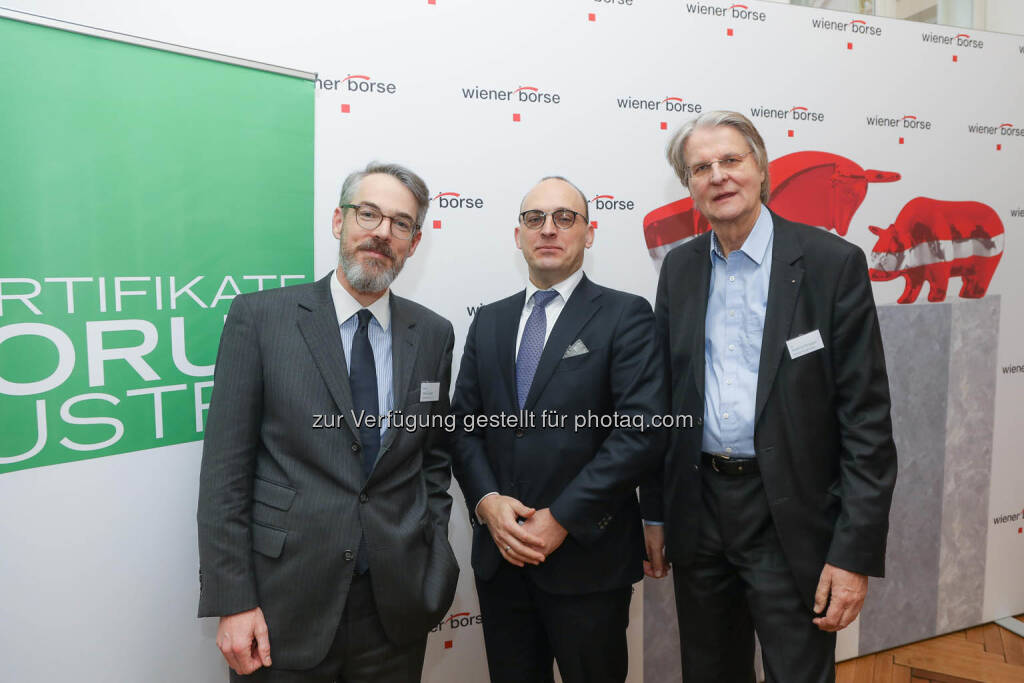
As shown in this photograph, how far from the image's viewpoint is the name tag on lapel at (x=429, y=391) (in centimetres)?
173

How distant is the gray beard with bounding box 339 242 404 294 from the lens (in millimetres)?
1669

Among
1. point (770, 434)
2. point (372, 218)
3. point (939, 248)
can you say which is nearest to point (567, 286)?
point (372, 218)

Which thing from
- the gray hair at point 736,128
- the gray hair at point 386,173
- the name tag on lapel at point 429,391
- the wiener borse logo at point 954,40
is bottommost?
the name tag on lapel at point 429,391

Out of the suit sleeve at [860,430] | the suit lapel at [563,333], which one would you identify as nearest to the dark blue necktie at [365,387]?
the suit lapel at [563,333]

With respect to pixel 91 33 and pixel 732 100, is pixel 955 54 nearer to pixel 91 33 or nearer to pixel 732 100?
pixel 732 100

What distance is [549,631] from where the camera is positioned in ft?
5.93

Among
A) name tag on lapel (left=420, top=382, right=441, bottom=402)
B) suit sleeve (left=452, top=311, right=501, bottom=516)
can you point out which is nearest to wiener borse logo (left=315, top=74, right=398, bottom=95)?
suit sleeve (left=452, top=311, right=501, bottom=516)

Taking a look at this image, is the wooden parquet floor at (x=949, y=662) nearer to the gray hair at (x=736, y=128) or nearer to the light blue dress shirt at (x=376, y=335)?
the gray hair at (x=736, y=128)

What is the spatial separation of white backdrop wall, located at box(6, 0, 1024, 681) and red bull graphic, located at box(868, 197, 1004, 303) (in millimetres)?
60

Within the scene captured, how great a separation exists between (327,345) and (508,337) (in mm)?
582

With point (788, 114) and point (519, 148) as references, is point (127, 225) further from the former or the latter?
point (788, 114)

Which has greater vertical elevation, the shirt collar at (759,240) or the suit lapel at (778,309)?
the shirt collar at (759,240)

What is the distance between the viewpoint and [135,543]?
183 cm

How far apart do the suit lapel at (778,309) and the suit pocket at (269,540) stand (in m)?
1.30
